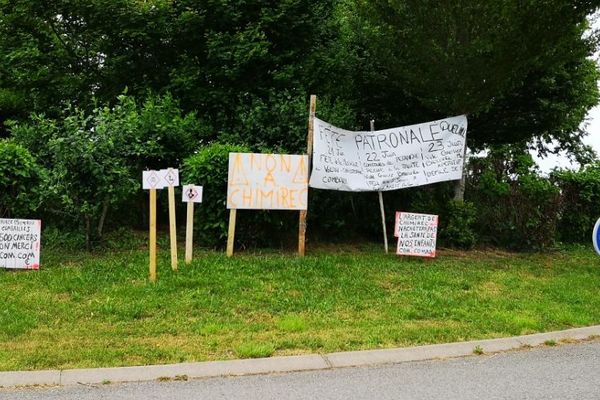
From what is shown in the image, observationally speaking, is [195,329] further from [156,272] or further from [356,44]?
[356,44]

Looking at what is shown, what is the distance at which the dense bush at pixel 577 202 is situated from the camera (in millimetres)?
11828

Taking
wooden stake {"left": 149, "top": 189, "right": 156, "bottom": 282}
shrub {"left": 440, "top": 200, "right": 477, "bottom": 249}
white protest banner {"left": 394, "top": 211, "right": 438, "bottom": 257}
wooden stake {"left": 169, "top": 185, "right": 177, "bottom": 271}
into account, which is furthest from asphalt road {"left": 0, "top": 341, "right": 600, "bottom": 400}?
shrub {"left": 440, "top": 200, "right": 477, "bottom": 249}

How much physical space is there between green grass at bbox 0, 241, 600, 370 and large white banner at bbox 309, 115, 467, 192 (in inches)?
51.7

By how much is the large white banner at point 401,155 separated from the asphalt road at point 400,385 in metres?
4.68

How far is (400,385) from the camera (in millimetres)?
4609

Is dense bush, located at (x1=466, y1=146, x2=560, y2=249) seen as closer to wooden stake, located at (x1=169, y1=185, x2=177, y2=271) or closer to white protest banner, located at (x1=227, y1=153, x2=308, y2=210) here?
white protest banner, located at (x1=227, y1=153, x2=308, y2=210)

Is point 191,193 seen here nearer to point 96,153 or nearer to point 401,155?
point 96,153

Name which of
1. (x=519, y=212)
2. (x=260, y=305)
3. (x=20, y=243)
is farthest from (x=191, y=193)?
(x=519, y=212)

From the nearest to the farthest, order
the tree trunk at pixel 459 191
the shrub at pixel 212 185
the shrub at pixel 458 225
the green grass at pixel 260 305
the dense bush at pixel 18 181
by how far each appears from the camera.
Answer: the green grass at pixel 260 305 → the dense bush at pixel 18 181 → the shrub at pixel 212 185 → the shrub at pixel 458 225 → the tree trunk at pixel 459 191

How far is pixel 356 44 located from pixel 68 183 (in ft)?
19.9

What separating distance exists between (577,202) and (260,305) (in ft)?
26.5

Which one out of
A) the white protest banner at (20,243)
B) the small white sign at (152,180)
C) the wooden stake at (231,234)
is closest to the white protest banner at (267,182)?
the wooden stake at (231,234)

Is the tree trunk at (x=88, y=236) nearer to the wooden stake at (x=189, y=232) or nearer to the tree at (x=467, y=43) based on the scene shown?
the wooden stake at (x=189, y=232)

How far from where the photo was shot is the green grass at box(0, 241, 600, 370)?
17.4ft
